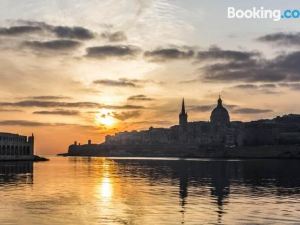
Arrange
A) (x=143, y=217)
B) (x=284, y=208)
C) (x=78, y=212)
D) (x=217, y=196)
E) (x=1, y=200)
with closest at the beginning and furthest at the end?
(x=143, y=217), (x=78, y=212), (x=284, y=208), (x=1, y=200), (x=217, y=196)

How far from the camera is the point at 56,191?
71.1 metres

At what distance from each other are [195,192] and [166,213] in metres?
22.2

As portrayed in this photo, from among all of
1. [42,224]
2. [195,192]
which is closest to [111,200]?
[195,192]

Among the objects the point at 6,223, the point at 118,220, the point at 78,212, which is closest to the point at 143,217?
the point at 118,220

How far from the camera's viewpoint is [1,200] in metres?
58.2

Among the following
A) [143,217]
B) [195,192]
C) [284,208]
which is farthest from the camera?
[195,192]

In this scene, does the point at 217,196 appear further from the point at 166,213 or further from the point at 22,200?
the point at 22,200

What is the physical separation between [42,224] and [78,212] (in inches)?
296

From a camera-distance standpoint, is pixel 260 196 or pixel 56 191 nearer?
pixel 260 196

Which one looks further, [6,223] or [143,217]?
[143,217]

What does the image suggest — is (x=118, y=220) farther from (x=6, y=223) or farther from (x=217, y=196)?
(x=217, y=196)

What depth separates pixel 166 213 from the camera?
48594 millimetres

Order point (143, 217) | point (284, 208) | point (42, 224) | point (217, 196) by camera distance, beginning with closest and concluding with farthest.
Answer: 1. point (42, 224)
2. point (143, 217)
3. point (284, 208)
4. point (217, 196)

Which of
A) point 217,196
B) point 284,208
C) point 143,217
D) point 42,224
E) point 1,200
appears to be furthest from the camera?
point 217,196
